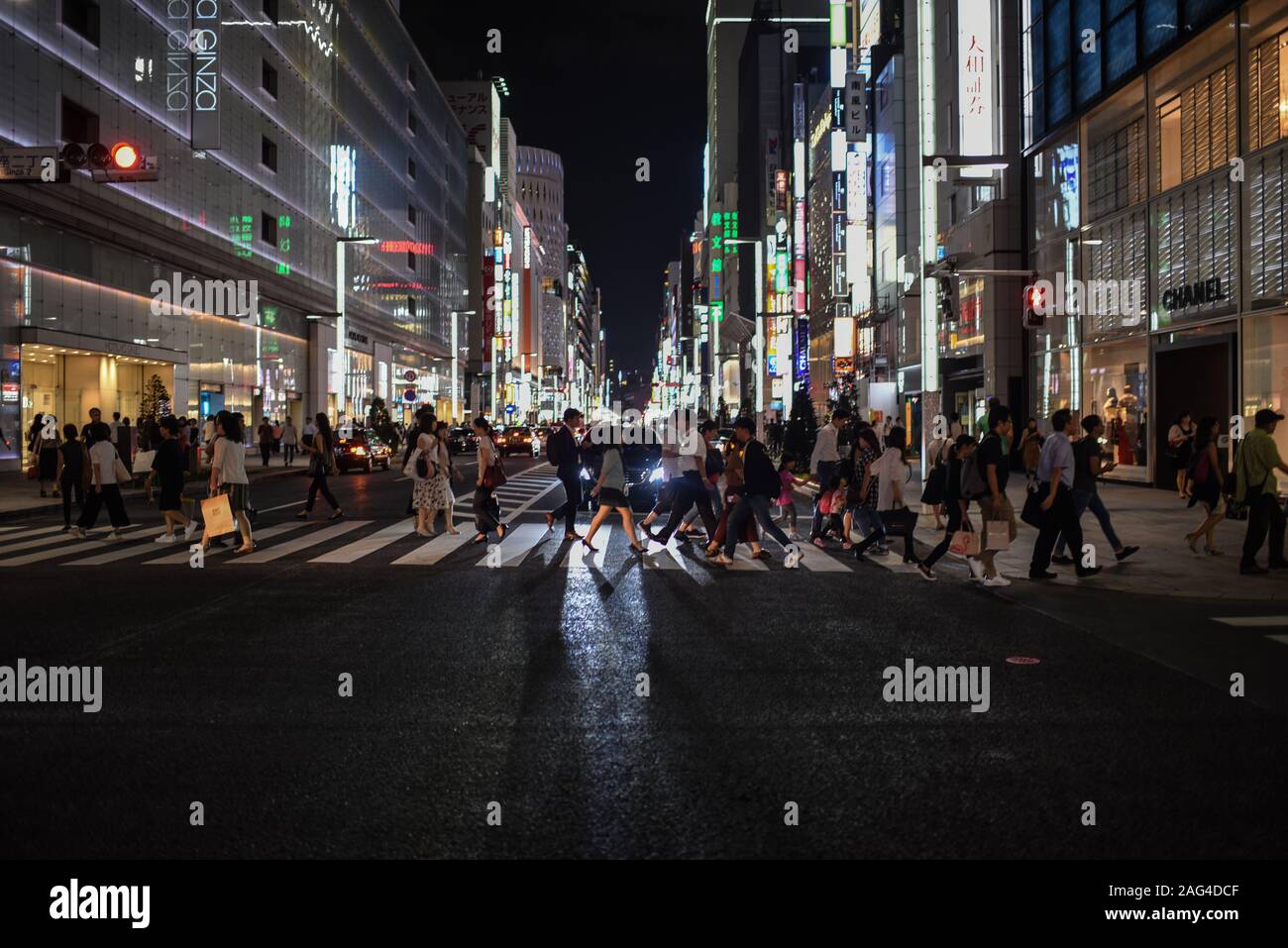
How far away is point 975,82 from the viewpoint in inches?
1200

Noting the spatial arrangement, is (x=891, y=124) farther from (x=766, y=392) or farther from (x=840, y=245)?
(x=766, y=392)

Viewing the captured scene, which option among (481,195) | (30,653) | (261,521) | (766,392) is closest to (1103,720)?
(30,653)

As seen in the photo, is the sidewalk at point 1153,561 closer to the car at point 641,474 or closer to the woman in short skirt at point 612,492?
the car at point 641,474

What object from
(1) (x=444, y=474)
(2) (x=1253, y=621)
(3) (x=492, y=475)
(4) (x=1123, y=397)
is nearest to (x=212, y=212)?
(1) (x=444, y=474)

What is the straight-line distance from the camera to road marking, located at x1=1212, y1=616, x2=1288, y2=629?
9898mm

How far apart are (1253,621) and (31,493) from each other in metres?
24.9

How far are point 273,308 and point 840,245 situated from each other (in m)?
28.8

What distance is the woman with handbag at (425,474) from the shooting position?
17.4 metres

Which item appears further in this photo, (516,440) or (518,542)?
(516,440)

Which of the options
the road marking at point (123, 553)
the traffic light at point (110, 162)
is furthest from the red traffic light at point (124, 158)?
the road marking at point (123, 553)

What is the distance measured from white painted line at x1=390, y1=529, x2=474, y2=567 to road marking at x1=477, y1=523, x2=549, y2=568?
2.00 feet
